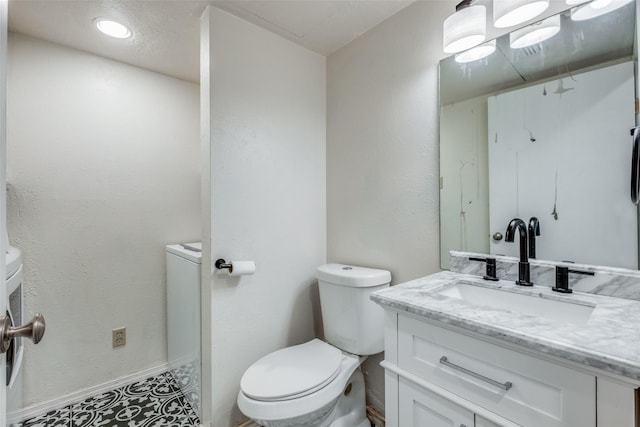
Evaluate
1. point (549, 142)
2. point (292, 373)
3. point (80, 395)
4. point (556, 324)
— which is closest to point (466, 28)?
point (549, 142)

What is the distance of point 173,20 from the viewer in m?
1.53

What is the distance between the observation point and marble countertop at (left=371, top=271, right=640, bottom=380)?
Result: 2.00ft

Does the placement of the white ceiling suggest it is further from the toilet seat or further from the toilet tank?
the toilet seat

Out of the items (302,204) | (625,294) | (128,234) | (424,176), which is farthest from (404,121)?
(128,234)

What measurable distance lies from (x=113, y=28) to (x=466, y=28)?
1.73 meters

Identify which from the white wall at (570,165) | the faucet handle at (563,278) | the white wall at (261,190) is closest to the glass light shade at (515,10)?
the white wall at (570,165)

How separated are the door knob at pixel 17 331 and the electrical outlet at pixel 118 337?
5.31 feet

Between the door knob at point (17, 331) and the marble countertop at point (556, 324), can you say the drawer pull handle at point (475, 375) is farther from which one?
the door knob at point (17, 331)

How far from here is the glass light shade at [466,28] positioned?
3.80 ft

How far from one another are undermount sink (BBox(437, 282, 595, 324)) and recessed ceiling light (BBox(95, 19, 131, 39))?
201 centimetres

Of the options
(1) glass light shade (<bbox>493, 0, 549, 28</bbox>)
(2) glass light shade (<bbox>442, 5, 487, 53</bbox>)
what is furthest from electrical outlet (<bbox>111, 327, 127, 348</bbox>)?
(1) glass light shade (<bbox>493, 0, 549, 28</bbox>)

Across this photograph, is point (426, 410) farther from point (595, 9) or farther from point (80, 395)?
point (80, 395)

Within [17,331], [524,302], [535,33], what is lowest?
[524,302]

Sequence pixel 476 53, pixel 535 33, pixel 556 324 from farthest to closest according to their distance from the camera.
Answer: pixel 476 53, pixel 535 33, pixel 556 324
